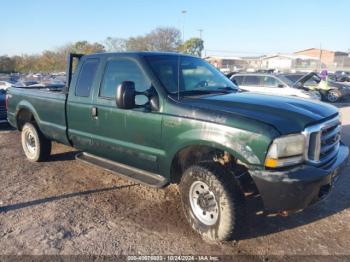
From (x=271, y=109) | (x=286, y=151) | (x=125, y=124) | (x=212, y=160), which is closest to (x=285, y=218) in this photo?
(x=212, y=160)

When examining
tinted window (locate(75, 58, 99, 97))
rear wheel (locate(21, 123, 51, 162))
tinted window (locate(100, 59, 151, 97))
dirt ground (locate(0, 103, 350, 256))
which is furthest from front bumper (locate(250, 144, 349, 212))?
rear wheel (locate(21, 123, 51, 162))

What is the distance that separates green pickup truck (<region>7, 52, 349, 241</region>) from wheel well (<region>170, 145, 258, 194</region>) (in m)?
0.01

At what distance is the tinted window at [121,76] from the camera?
4.29 meters

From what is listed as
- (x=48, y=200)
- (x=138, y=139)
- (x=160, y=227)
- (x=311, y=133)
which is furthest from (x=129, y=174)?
(x=311, y=133)

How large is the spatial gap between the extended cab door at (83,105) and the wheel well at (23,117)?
62.4 inches

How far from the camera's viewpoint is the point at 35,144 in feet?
21.5

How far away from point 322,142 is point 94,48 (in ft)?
190

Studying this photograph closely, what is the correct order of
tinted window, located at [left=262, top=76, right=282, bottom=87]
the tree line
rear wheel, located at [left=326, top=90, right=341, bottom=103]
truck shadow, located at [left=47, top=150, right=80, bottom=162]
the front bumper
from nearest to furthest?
1. the front bumper
2. truck shadow, located at [left=47, top=150, right=80, bottom=162]
3. tinted window, located at [left=262, top=76, right=282, bottom=87]
4. rear wheel, located at [left=326, top=90, right=341, bottom=103]
5. the tree line

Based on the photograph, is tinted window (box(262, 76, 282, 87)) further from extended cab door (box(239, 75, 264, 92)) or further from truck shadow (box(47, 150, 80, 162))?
truck shadow (box(47, 150, 80, 162))

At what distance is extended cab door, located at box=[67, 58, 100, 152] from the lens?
4965 mm

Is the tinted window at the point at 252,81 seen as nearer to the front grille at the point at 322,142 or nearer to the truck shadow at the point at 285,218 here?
the truck shadow at the point at 285,218

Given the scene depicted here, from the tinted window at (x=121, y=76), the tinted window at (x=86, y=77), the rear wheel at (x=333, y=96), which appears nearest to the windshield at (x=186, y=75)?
the tinted window at (x=121, y=76)

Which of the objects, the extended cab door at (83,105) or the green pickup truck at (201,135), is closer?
the green pickup truck at (201,135)

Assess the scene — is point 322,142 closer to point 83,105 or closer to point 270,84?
point 83,105
